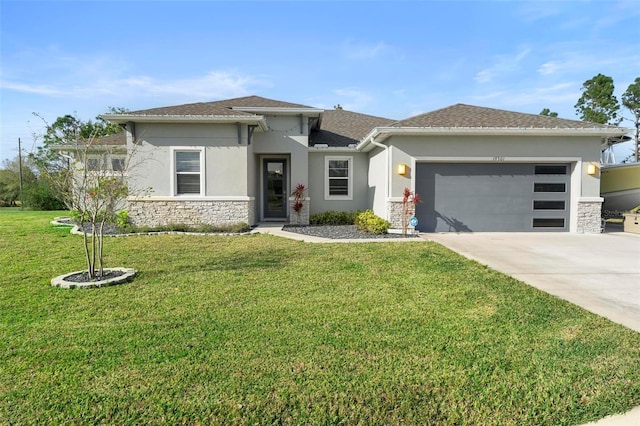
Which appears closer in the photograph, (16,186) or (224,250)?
(224,250)

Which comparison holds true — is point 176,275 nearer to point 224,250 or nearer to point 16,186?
point 224,250

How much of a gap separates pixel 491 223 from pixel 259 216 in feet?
29.8

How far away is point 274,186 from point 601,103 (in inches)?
1191

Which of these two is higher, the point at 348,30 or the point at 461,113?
the point at 348,30

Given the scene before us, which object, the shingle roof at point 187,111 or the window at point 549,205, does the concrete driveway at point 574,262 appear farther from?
the shingle roof at point 187,111

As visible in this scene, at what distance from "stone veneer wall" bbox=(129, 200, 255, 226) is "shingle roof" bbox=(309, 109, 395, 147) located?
4820mm

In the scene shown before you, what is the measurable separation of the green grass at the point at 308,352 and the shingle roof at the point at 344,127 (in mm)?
10072

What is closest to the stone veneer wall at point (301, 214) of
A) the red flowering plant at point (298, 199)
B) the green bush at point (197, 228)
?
the red flowering plant at point (298, 199)

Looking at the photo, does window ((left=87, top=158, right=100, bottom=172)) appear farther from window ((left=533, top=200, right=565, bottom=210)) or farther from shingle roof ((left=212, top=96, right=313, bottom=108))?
window ((left=533, top=200, right=565, bottom=210))

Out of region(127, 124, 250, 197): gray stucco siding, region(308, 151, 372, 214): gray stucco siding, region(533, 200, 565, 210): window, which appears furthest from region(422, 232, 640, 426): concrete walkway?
region(127, 124, 250, 197): gray stucco siding

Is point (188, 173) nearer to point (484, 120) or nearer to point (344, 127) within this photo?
point (344, 127)

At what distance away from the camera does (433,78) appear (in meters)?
16.6

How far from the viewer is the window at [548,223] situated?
11375mm

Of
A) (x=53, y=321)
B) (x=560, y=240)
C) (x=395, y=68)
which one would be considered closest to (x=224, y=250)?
(x=53, y=321)
